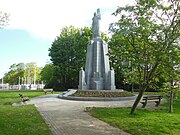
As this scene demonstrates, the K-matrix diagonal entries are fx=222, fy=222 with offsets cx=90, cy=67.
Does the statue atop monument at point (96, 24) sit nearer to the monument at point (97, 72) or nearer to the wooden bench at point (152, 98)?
the monument at point (97, 72)

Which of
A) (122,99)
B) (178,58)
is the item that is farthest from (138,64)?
(122,99)

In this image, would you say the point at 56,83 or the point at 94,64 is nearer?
the point at 94,64

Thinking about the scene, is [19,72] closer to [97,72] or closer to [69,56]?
[69,56]

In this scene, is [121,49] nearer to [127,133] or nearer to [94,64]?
[127,133]

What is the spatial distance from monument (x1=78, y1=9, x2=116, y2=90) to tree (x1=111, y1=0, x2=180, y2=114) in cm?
1290

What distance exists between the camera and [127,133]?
24.1ft

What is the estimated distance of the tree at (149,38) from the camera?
9352 mm

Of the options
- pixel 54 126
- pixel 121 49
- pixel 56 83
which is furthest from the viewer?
pixel 56 83

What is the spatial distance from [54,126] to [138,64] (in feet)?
15.3

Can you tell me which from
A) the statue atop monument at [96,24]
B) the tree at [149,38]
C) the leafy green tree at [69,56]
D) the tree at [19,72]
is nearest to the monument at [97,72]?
the statue atop monument at [96,24]

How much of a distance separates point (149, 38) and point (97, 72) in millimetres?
14270

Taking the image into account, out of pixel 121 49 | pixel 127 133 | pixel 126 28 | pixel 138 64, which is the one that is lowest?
pixel 127 133

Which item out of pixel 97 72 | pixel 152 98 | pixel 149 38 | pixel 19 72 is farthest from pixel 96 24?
pixel 19 72

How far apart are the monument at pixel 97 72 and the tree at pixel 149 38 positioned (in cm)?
1290
